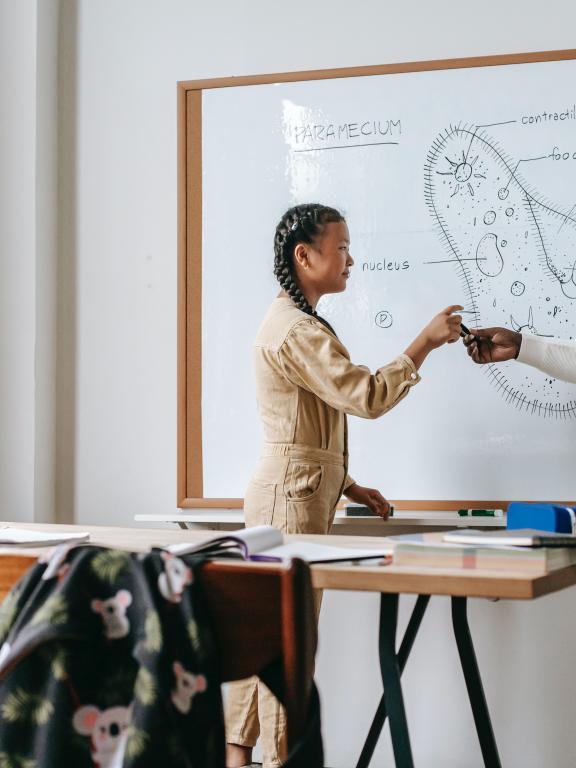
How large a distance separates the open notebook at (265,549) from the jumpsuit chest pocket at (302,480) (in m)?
0.83

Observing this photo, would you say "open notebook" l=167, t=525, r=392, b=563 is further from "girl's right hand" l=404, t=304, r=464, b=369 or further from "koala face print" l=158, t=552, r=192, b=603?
"girl's right hand" l=404, t=304, r=464, b=369

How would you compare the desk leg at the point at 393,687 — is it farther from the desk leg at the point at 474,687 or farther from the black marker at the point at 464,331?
the black marker at the point at 464,331

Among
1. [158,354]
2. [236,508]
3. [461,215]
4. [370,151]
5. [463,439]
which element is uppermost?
[370,151]

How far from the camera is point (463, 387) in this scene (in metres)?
2.56

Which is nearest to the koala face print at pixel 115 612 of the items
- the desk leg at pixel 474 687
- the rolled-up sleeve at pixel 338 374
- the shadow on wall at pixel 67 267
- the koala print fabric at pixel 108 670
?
the koala print fabric at pixel 108 670

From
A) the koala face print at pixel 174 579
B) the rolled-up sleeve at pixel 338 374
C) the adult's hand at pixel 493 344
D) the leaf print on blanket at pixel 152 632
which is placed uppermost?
the adult's hand at pixel 493 344

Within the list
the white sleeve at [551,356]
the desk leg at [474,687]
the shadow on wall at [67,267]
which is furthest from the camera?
the shadow on wall at [67,267]

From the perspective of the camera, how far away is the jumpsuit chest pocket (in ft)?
7.21

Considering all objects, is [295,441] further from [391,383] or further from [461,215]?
[461,215]

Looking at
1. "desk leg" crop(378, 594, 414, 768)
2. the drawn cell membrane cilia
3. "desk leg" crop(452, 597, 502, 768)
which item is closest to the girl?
the drawn cell membrane cilia

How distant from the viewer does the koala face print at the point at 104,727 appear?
825 millimetres

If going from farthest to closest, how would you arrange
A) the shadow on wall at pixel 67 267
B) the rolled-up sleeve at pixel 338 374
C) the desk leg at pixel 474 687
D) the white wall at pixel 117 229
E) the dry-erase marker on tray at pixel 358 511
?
the shadow on wall at pixel 67 267 < the white wall at pixel 117 229 < the dry-erase marker on tray at pixel 358 511 < the rolled-up sleeve at pixel 338 374 < the desk leg at pixel 474 687

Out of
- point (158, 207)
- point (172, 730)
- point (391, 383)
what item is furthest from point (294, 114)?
point (172, 730)

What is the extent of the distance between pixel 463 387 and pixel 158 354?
36.2 inches
